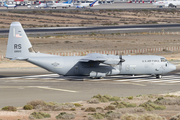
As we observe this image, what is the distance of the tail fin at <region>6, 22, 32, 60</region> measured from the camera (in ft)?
147

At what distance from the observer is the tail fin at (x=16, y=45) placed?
4491cm

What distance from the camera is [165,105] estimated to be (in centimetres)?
2934

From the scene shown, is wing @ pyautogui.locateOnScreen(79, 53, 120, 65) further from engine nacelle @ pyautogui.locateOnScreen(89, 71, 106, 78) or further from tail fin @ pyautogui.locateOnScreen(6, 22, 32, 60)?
tail fin @ pyautogui.locateOnScreen(6, 22, 32, 60)

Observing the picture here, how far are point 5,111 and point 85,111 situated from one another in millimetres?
6628

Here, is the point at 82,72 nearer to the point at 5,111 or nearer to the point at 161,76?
the point at 161,76

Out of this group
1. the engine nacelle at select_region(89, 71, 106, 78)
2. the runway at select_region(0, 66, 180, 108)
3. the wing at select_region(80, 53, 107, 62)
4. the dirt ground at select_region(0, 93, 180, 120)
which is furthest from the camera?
the engine nacelle at select_region(89, 71, 106, 78)

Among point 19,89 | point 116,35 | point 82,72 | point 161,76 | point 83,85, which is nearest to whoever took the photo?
point 19,89

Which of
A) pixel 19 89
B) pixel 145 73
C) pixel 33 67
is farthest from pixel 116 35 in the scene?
pixel 19 89

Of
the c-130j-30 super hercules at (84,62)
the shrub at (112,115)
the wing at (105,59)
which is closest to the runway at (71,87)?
the c-130j-30 super hercules at (84,62)

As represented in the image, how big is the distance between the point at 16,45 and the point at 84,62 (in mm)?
9958

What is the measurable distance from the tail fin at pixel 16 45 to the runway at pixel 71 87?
390 cm

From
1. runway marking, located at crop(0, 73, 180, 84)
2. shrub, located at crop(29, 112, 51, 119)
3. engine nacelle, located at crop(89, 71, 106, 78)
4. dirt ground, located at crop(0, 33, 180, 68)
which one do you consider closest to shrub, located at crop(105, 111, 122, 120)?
shrub, located at crop(29, 112, 51, 119)

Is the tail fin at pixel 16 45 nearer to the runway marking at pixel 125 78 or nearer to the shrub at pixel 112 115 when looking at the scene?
the runway marking at pixel 125 78

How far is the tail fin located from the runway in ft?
12.8
